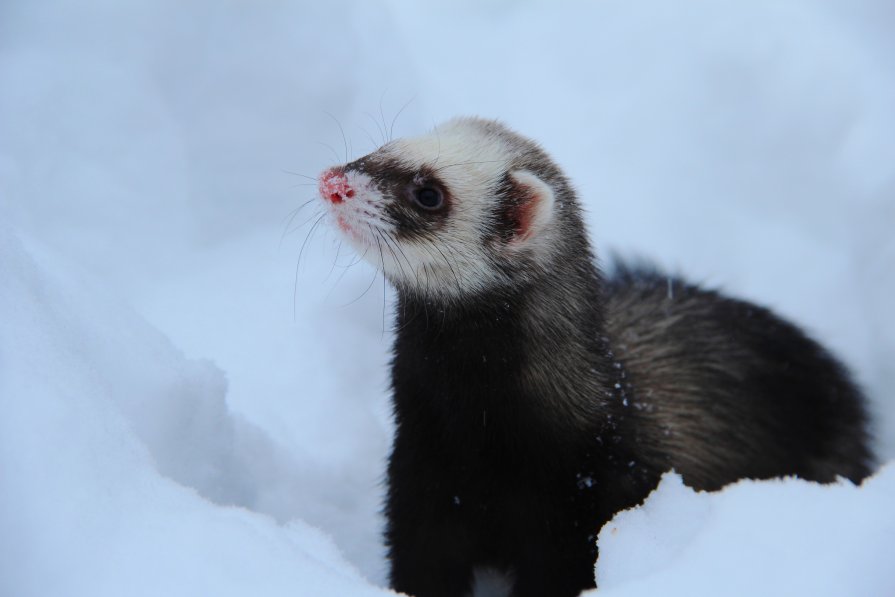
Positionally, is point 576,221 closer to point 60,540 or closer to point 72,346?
point 72,346

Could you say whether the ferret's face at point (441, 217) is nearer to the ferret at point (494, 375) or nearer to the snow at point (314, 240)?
the ferret at point (494, 375)

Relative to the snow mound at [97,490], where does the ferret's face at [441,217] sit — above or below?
above

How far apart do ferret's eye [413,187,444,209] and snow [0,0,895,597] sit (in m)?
0.40

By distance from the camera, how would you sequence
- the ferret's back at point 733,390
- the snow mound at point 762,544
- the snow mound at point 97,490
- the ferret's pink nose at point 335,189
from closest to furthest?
the snow mound at point 97,490, the snow mound at point 762,544, the ferret's pink nose at point 335,189, the ferret's back at point 733,390

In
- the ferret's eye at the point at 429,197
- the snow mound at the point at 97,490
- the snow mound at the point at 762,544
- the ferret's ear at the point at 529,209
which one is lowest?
the snow mound at the point at 762,544

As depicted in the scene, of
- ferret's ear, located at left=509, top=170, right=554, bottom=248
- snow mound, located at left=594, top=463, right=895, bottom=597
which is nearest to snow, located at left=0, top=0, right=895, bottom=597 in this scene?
snow mound, located at left=594, top=463, right=895, bottom=597

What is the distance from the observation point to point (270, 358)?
2.57m

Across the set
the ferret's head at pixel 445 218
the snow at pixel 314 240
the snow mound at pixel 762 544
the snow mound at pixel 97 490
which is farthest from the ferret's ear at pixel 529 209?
the snow mound at pixel 97 490

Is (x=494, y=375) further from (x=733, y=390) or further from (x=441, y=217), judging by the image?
(x=733, y=390)

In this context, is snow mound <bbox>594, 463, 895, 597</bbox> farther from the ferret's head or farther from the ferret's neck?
the ferret's head

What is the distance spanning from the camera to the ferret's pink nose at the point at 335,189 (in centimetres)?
164

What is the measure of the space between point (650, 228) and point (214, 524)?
2.59 m

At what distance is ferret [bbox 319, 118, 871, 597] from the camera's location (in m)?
1.69

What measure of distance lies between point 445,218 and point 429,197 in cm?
6
